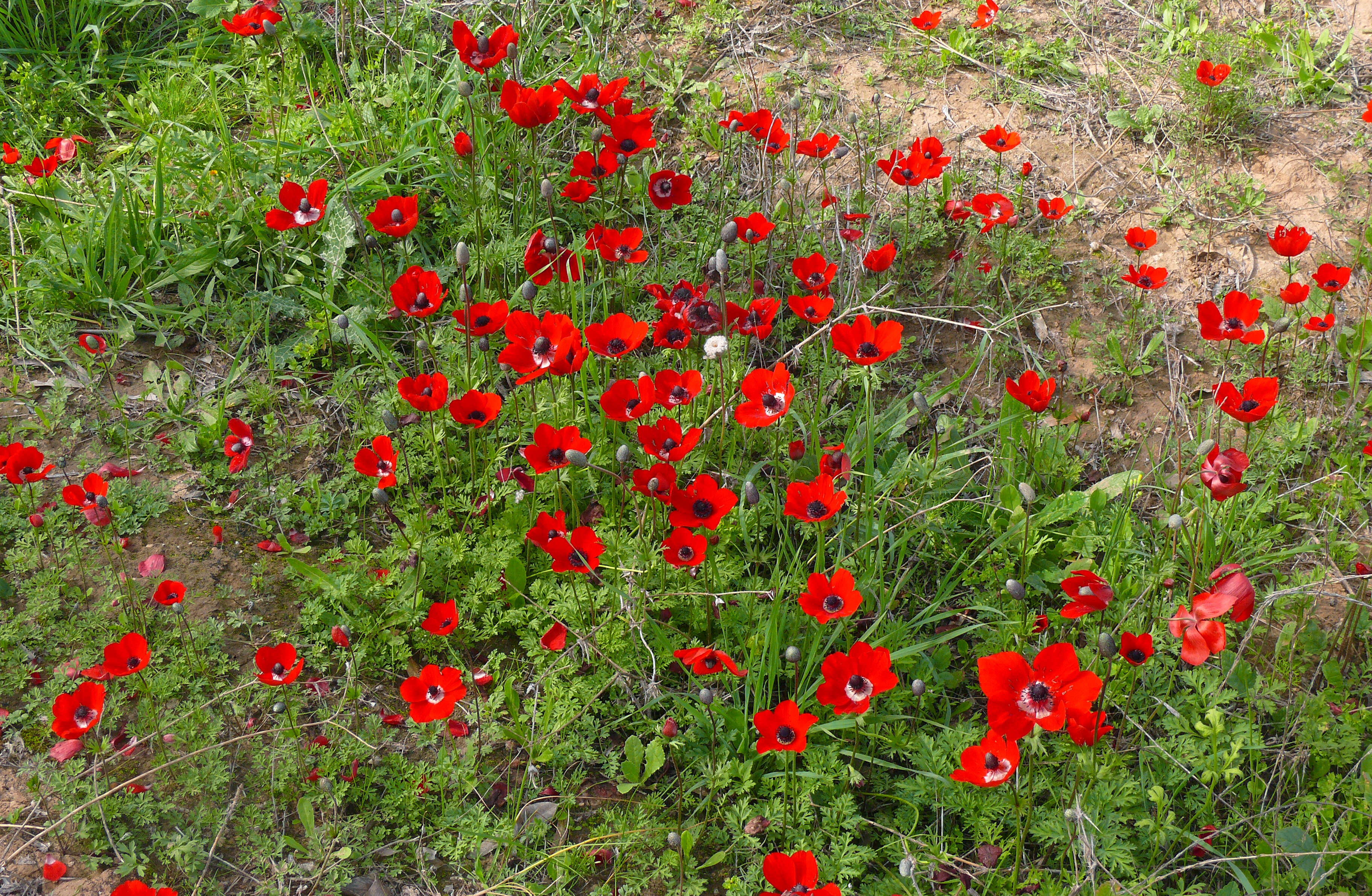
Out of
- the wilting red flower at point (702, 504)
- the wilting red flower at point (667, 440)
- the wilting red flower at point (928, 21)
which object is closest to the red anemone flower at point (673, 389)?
the wilting red flower at point (667, 440)

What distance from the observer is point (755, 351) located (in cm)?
349

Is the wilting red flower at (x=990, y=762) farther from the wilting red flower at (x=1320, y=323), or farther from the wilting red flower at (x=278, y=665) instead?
the wilting red flower at (x=1320, y=323)

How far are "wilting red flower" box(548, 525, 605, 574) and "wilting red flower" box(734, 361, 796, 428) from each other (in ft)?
1.65

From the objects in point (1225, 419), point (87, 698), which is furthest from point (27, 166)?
point (1225, 419)

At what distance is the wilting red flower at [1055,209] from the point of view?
3.50m

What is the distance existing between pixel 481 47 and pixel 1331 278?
298cm

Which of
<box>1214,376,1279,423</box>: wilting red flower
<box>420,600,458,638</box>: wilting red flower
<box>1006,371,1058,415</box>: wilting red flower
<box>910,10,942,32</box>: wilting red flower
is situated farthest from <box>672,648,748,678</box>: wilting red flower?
<box>910,10,942,32</box>: wilting red flower

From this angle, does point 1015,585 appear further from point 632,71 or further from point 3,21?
point 3,21

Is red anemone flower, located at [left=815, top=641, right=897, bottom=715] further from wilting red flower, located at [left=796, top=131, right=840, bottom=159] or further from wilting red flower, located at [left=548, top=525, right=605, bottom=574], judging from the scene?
wilting red flower, located at [left=796, top=131, right=840, bottom=159]

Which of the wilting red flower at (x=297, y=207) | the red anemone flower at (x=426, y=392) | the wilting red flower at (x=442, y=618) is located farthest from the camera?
the wilting red flower at (x=297, y=207)

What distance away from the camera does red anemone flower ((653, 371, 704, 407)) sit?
2.74m

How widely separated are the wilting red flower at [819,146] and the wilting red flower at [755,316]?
2.78 feet

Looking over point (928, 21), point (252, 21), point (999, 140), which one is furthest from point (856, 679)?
point (252, 21)

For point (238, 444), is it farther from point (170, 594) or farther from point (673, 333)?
point (673, 333)
